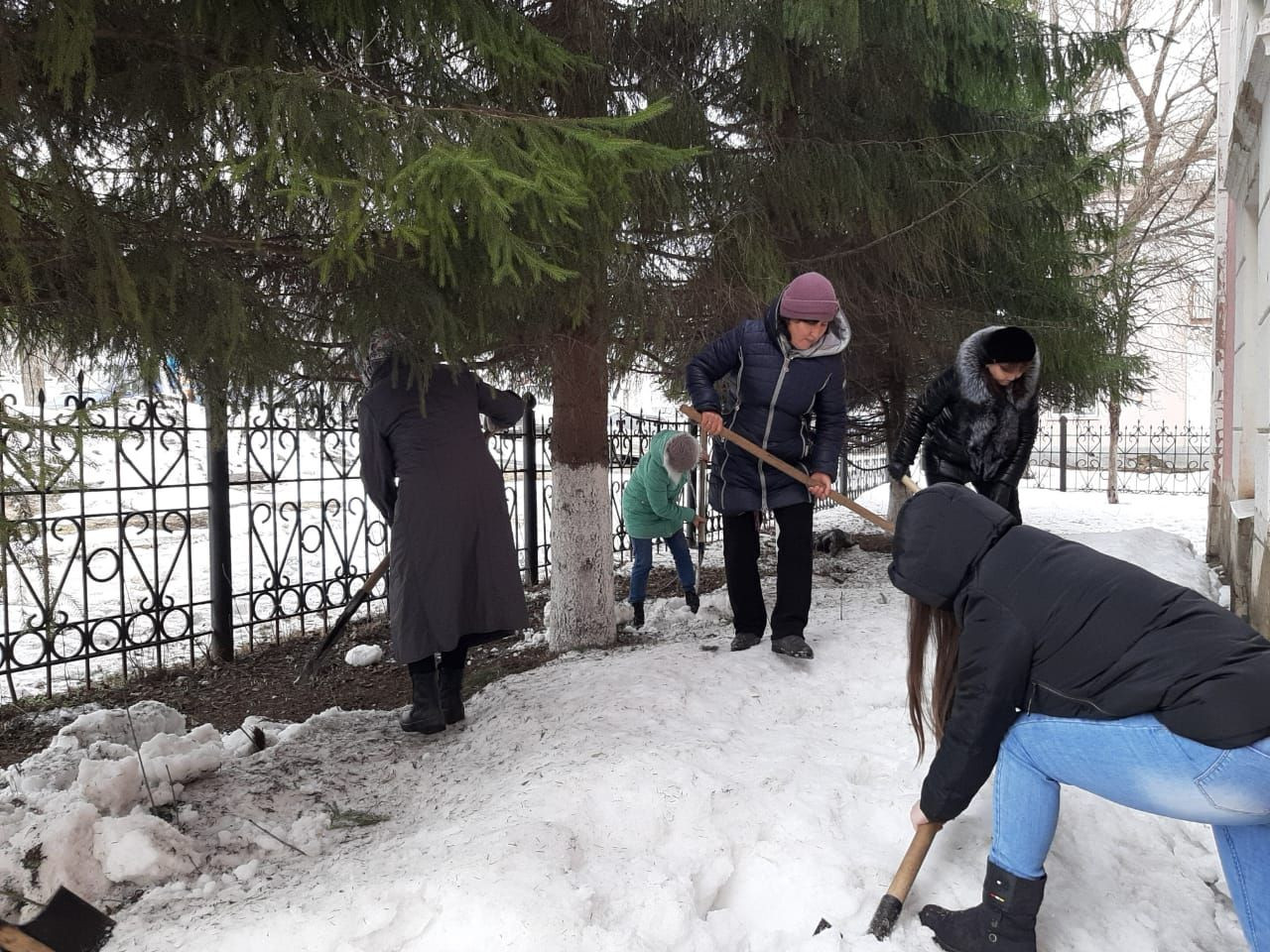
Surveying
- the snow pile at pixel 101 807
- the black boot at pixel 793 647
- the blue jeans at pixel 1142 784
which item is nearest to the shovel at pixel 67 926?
the snow pile at pixel 101 807

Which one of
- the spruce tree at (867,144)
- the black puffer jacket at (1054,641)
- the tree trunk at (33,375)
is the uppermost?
the spruce tree at (867,144)

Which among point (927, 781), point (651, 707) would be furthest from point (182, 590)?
point (927, 781)

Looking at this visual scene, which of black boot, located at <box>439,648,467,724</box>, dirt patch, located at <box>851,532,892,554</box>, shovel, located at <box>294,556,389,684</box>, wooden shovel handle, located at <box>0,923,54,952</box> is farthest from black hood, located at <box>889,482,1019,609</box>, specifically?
dirt patch, located at <box>851,532,892,554</box>

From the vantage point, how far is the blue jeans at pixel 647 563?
499cm

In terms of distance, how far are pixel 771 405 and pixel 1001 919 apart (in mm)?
2186

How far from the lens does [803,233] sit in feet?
15.4

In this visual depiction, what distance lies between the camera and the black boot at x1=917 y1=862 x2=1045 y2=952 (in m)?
1.80

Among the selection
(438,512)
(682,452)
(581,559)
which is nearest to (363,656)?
(581,559)

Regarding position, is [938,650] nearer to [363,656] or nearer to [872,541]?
[363,656]

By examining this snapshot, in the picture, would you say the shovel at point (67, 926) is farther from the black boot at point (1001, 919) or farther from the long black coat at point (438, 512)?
the black boot at point (1001, 919)

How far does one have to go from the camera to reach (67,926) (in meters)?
1.82

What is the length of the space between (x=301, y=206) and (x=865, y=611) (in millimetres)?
3284

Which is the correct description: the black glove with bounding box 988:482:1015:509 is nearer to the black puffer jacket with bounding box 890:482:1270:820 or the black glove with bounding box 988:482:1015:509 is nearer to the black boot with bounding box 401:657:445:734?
the black puffer jacket with bounding box 890:482:1270:820

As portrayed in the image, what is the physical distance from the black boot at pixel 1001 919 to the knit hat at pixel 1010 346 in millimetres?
2447
